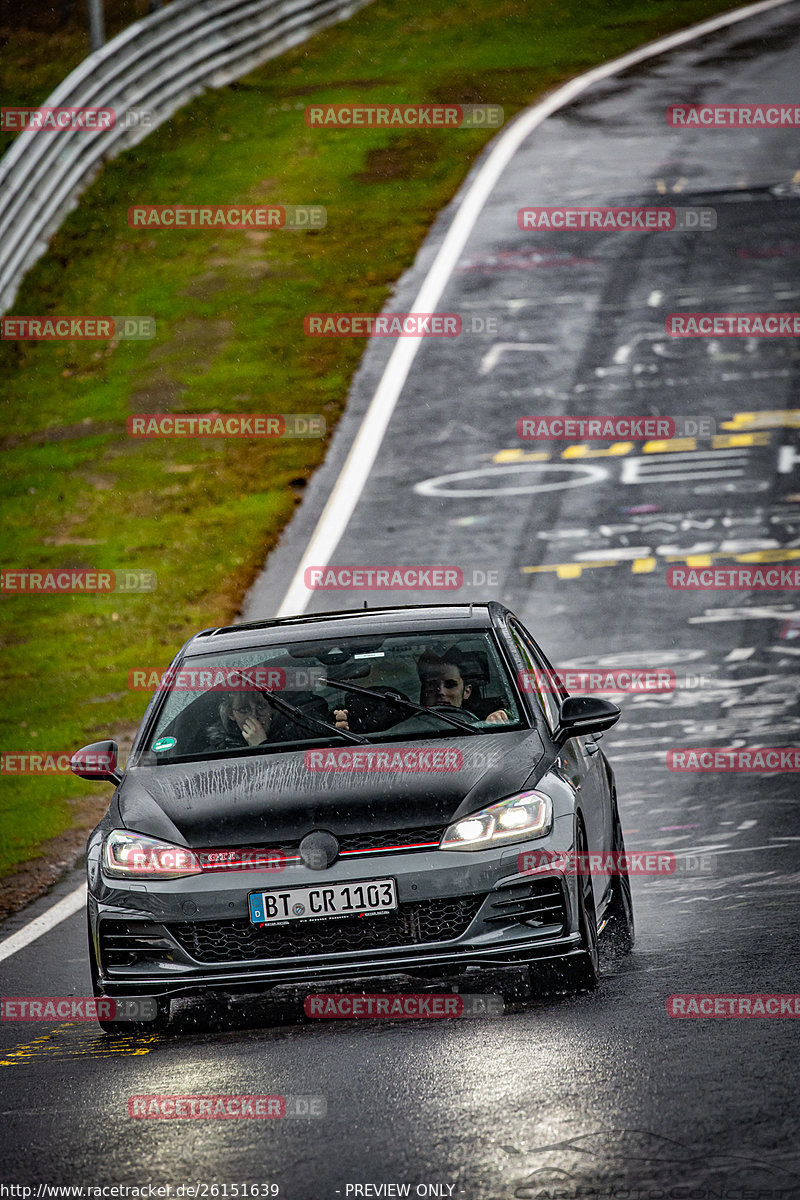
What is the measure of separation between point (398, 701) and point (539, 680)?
836mm

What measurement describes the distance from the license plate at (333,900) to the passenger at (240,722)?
1.16m

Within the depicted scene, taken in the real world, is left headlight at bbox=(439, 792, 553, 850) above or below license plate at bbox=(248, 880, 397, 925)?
above

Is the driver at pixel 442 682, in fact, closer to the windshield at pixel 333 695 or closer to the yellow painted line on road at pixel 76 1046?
the windshield at pixel 333 695

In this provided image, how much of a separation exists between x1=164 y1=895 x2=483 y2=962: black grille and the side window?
1382mm

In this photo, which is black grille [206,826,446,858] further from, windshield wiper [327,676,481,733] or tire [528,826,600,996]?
windshield wiper [327,676,481,733]

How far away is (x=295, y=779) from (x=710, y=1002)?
1.75 metres

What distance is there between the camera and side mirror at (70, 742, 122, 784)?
790cm

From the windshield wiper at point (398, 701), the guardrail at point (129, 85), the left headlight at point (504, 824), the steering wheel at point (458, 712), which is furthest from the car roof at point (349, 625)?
the guardrail at point (129, 85)

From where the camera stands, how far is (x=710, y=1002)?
6898mm

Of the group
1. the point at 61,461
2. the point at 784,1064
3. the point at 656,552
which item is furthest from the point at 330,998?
the point at 61,461

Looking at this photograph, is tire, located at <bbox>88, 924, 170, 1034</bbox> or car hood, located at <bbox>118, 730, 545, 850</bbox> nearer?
car hood, located at <bbox>118, 730, 545, 850</bbox>

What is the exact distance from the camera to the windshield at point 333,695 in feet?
25.7

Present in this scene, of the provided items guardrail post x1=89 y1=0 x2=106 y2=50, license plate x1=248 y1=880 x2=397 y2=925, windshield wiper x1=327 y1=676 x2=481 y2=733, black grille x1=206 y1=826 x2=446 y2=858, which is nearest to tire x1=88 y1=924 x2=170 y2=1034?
license plate x1=248 y1=880 x2=397 y2=925

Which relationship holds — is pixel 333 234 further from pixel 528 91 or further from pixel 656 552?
pixel 656 552
